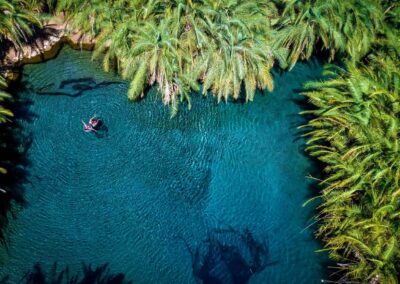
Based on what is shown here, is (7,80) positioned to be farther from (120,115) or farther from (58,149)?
(120,115)

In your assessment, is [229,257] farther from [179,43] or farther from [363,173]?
[179,43]

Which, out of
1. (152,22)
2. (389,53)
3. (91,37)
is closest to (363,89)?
(389,53)

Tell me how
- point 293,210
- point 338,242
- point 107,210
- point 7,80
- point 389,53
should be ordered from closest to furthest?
point 338,242 → point 107,210 → point 293,210 → point 7,80 → point 389,53

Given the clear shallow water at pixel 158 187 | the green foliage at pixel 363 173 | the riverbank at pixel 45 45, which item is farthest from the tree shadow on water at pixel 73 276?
the riverbank at pixel 45 45

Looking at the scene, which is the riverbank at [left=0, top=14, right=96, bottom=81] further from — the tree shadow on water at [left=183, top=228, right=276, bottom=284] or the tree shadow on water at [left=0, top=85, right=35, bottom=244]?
the tree shadow on water at [left=183, top=228, right=276, bottom=284]

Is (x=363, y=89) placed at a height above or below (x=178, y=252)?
above

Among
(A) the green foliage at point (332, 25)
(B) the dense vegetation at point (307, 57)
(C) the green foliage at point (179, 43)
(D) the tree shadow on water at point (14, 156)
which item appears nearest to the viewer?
(B) the dense vegetation at point (307, 57)

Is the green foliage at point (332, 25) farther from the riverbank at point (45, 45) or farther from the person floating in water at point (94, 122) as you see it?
the riverbank at point (45, 45)

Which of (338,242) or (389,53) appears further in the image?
(389,53)
